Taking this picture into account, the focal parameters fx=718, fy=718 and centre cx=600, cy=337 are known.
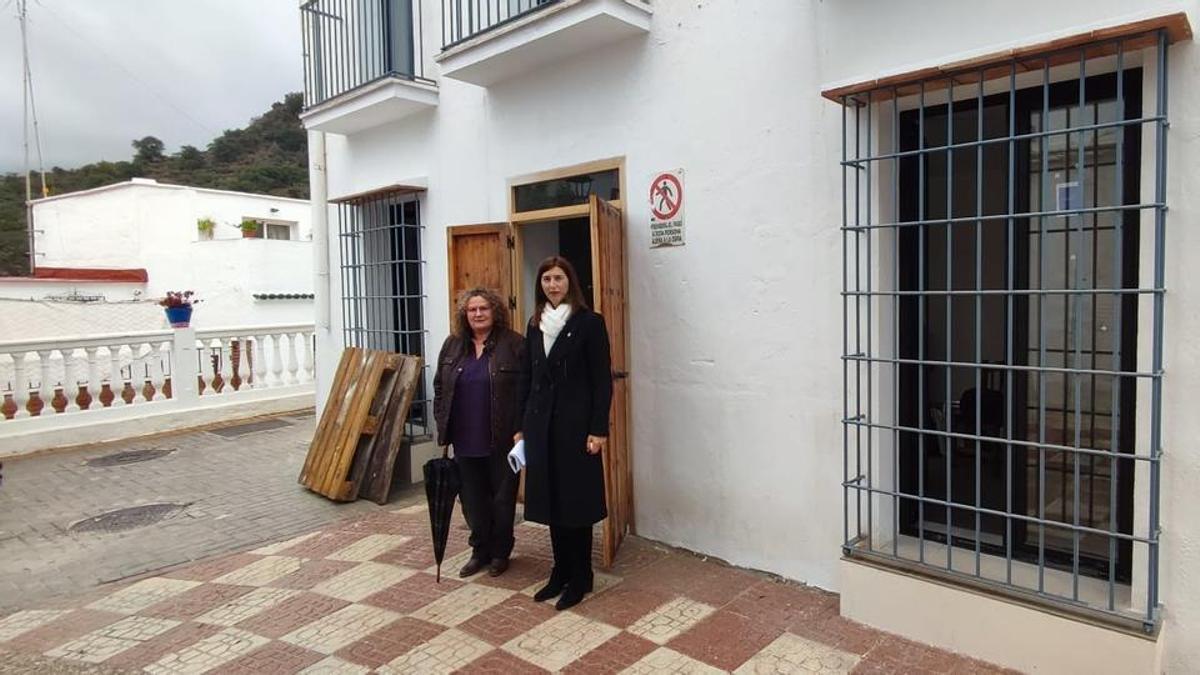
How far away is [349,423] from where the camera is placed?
6.18m

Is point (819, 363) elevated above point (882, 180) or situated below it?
below

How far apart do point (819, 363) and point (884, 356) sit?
0.32 m

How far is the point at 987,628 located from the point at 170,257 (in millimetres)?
21178

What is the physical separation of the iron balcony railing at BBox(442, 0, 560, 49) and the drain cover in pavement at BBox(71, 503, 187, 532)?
14.3 ft

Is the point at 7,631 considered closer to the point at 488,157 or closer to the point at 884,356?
the point at 488,157

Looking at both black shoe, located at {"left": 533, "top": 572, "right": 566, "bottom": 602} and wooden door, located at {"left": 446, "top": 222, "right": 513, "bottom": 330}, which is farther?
wooden door, located at {"left": 446, "top": 222, "right": 513, "bottom": 330}

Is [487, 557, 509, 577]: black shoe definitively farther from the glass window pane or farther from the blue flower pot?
the blue flower pot

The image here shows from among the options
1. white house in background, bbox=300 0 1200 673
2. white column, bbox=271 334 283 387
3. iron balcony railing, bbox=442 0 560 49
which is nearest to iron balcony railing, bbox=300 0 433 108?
iron balcony railing, bbox=442 0 560 49

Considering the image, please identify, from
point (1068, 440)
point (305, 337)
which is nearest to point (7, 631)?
point (1068, 440)

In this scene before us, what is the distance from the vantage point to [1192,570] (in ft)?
9.23

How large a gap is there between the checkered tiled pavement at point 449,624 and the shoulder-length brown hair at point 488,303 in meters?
1.46

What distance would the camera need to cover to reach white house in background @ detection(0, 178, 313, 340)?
17.3 m

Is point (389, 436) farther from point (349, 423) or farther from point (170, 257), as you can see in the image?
point (170, 257)

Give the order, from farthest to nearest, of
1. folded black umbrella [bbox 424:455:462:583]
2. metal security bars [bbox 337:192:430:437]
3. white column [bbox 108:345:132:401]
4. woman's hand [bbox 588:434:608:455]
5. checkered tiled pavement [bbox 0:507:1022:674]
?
1. white column [bbox 108:345:132:401]
2. metal security bars [bbox 337:192:430:437]
3. folded black umbrella [bbox 424:455:462:583]
4. woman's hand [bbox 588:434:608:455]
5. checkered tiled pavement [bbox 0:507:1022:674]
